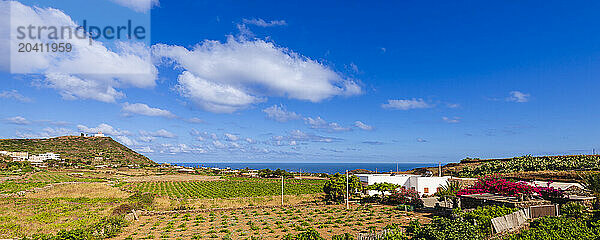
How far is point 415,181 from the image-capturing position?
139ft

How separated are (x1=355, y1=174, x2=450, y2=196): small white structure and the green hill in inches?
5456

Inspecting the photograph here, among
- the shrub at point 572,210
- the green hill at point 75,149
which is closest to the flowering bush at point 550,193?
the shrub at point 572,210

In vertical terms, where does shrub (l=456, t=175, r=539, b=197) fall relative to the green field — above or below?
above

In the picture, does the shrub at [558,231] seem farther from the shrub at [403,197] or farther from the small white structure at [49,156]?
the small white structure at [49,156]

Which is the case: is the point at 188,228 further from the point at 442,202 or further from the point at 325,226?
the point at 442,202

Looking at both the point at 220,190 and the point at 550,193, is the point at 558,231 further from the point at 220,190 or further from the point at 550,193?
the point at 220,190

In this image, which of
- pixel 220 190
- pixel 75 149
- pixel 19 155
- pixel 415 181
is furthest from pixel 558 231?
pixel 75 149

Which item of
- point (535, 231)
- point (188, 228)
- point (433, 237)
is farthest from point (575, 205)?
point (188, 228)

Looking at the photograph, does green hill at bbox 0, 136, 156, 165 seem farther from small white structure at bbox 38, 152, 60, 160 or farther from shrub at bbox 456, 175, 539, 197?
shrub at bbox 456, 175, 539, 197

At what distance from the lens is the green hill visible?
504 ft

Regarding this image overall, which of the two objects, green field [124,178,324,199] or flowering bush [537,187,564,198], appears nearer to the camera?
flowering bush [537,187,564,198]

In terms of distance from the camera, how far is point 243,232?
23203mm

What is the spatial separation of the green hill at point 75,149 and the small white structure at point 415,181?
455 feet

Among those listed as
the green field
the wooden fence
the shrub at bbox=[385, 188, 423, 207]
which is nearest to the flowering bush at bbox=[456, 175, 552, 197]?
the wooden fence
